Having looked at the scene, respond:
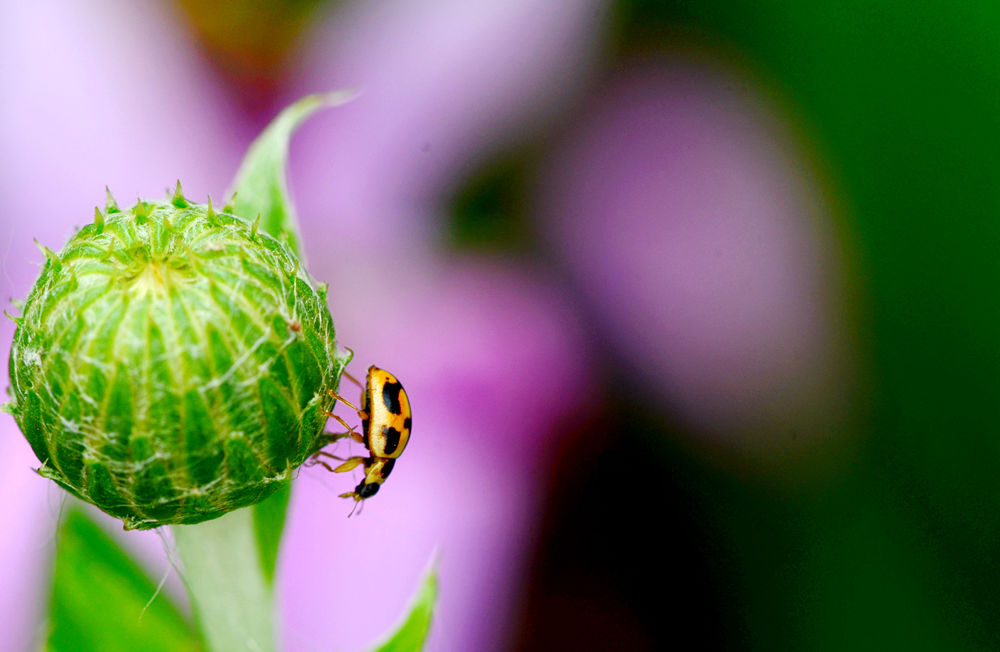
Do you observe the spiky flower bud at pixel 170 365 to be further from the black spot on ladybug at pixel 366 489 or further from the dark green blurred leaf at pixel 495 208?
the dark green blurred leaf at pixel 495 208

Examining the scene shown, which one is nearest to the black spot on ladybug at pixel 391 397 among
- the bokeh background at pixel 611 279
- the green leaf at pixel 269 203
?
the green leaf at pixel 269 203

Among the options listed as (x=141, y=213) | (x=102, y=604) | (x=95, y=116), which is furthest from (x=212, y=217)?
(x=95, y=116)

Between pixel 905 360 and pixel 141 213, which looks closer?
pixel 141 213

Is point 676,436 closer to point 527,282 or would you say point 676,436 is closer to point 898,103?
point 527,282

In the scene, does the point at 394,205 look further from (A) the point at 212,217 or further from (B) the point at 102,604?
(A) the point at 212,217

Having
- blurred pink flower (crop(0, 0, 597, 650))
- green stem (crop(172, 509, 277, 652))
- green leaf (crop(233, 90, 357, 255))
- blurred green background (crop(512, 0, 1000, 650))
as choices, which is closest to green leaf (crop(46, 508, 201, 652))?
green stem (crop(172, 509, 277, 652))

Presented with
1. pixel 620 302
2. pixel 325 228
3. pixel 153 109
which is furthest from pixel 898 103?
pixel 153 109
